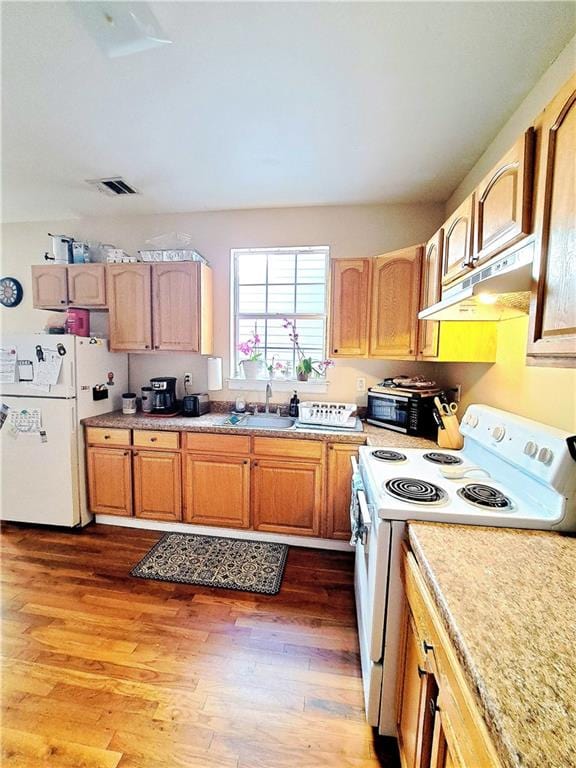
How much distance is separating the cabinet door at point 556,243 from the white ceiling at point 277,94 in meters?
0.69

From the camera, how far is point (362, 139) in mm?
1912

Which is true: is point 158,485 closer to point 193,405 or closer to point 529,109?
point 193,405

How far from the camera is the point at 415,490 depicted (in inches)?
50.4

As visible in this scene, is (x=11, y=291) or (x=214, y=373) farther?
(x=11, y=291)

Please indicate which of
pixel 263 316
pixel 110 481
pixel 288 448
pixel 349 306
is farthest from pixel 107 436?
pixel 349 306

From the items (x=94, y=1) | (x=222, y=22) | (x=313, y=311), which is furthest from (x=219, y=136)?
(x=313, y=311)

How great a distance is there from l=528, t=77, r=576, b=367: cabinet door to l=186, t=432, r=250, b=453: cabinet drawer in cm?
188

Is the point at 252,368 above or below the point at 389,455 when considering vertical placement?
above

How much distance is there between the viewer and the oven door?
2303 millimetres

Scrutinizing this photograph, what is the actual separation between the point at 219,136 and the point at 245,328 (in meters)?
1.50

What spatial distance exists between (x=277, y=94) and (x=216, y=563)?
2733 millimetres

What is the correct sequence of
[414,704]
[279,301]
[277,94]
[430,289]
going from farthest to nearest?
[279,301] < [430,289] < [277,94] < [414,704]

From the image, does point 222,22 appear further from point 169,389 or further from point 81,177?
point 169,389

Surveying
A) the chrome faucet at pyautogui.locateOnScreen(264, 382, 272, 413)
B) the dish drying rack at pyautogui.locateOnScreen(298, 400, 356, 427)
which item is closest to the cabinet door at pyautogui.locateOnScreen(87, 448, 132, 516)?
the chrome faucet at pyautogui.locateOnScreen(264, 382, 272, 413)
